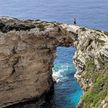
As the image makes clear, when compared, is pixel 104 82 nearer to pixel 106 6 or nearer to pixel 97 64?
pixel 97 64

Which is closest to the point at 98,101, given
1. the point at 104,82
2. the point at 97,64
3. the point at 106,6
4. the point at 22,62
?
the point at 104,82

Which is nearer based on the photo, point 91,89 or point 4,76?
point 91,89

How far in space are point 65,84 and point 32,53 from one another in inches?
553

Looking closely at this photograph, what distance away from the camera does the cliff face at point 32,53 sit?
50.7m

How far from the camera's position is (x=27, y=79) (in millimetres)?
57125

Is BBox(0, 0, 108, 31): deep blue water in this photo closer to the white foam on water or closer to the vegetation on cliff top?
the white foam on water

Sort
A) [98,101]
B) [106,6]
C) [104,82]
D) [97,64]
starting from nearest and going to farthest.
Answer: [98,101]
[104,82]
[97,64]
[106,6]

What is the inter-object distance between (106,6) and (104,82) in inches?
3062

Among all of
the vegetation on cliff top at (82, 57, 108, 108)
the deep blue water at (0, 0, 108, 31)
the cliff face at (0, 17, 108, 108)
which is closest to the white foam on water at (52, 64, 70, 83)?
the cliff face at (0, 17, 108, 108)

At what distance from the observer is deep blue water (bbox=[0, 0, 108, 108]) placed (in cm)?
7094

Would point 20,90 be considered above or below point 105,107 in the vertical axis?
below

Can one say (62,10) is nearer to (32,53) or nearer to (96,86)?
(32,53)

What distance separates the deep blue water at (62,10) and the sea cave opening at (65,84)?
719 inches

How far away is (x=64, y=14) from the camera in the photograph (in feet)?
366
